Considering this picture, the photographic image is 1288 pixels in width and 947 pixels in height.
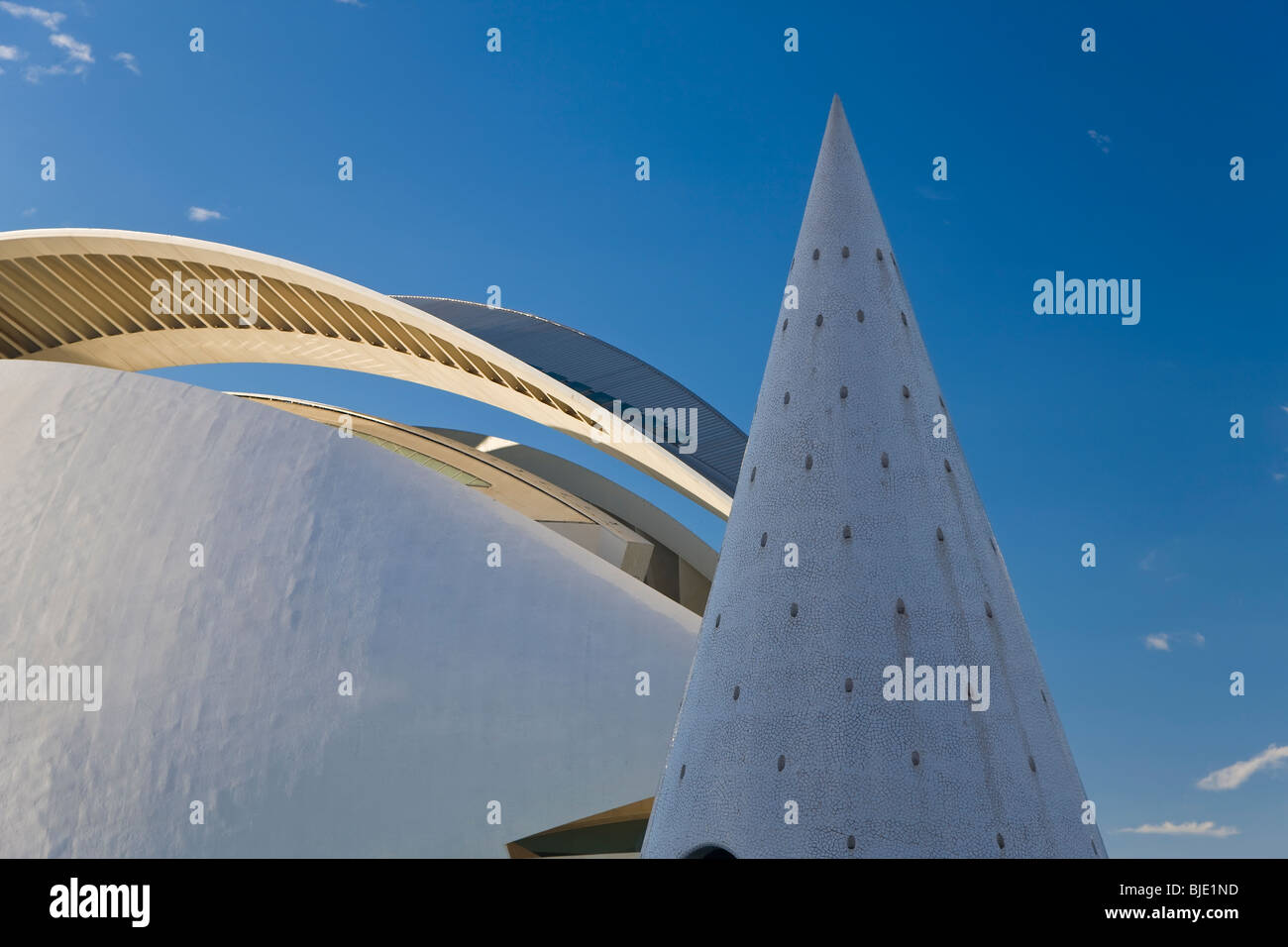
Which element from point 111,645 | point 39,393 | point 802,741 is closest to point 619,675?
point 111,645

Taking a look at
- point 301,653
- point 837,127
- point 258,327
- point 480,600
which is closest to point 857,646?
point 837,127

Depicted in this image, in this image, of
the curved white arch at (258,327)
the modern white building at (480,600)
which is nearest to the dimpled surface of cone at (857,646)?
the modern white building at (480,600)

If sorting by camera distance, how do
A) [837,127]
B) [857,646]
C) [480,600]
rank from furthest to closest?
[480,600] < [837,127] < [857,646]

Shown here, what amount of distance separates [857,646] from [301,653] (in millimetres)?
7222

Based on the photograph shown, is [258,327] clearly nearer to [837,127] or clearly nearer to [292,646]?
[292,646]

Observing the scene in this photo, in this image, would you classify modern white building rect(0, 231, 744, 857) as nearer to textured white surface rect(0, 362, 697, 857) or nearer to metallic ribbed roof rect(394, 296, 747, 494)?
textured white surface rect(0, 362, 697, 857)

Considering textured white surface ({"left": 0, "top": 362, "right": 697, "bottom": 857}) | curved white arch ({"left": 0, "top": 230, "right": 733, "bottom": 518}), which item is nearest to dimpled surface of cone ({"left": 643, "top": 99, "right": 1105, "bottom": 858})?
textured white surface ({"left": 0, "top": 362, "right": 697, "bottom": 857})

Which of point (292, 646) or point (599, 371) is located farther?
point (599, 371)

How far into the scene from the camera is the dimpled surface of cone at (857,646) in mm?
4016

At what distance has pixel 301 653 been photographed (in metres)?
9.98

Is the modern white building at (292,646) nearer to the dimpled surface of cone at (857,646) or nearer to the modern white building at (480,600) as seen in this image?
the modern white building at (480,600)

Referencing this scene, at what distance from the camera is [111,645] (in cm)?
1020
